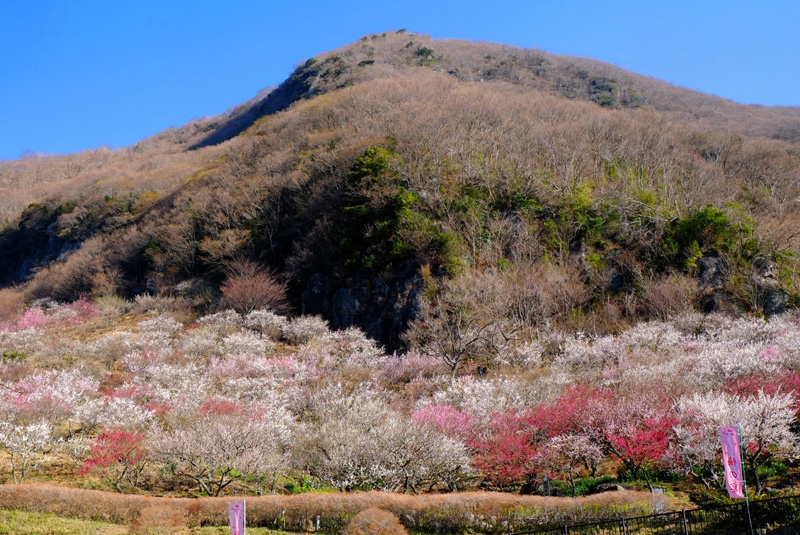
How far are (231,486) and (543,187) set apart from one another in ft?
84.7

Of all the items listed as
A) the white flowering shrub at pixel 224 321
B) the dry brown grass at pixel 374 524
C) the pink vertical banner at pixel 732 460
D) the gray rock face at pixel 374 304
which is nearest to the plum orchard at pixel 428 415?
the dry brown grass at pixel 374 524

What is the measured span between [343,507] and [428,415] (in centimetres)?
458

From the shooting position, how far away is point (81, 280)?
46812 mm

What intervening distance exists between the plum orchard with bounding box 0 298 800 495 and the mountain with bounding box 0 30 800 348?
4426 millimetres

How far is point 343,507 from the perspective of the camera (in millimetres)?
11789

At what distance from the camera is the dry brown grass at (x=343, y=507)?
11031mm

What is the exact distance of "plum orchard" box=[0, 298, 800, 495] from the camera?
13461 millimetres

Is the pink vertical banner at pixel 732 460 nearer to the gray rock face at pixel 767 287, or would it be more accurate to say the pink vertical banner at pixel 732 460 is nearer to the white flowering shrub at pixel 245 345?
the gray rock face at pixel 767 287

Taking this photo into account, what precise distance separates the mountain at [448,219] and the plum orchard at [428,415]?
4.43m

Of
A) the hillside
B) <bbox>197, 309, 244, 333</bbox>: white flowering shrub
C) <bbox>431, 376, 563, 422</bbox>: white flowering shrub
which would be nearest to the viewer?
the hillside

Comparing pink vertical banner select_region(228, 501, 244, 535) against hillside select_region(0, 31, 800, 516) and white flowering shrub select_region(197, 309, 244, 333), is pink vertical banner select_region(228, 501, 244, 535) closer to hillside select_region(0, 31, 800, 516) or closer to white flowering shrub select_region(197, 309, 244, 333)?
hillside select_region(0, 31, 800, 516)

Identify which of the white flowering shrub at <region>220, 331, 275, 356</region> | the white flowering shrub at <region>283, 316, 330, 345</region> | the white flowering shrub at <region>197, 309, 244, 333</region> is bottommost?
→ the white flowering shrub at <region>220, 331, 275, 356</region>

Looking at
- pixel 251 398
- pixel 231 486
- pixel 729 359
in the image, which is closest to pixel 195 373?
pixel 251 398

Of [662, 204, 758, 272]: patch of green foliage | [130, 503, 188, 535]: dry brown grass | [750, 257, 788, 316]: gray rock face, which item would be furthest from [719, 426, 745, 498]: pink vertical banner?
[662, 204, 758, 272]: patch of green foliage
